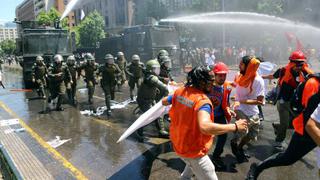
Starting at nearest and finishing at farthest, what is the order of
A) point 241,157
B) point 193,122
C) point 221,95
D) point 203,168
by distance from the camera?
point 193,122, point 203,168, point 221,95, point 241,157

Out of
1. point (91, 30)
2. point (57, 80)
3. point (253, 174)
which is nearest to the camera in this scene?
point (253, 174)

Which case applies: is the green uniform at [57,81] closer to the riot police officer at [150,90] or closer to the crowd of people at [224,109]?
the crowd of people at [224,109]

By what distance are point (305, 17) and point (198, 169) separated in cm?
3480

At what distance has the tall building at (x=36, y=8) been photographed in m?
110

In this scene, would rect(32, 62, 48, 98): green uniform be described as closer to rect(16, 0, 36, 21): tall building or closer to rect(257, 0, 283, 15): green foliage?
rect(257, 0, 283, 15): green foliage

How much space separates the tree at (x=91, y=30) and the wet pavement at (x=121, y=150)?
4414 cm

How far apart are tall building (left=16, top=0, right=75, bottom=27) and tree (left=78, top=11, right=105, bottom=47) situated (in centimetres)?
5544

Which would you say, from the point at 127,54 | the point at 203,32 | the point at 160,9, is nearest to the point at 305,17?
the point at 203,32

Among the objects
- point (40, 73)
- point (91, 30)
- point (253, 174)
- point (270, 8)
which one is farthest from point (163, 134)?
point (91, 30)

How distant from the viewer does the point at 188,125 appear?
125 inches

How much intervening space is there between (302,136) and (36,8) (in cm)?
15062

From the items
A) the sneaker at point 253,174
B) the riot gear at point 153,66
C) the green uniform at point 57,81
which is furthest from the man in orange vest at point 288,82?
the green uniform at point 57,81

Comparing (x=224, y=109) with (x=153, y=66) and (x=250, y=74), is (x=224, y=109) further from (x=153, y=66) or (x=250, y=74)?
(x=153, y=66)

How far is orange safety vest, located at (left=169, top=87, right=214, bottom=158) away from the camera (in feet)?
10.2
